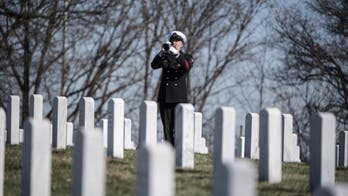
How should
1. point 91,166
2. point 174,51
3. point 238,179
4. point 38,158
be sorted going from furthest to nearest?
point 174,51
point 38,158
point 91,166
point 238,179

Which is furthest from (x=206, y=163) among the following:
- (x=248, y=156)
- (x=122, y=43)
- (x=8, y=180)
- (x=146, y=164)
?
(x=122, y=43)

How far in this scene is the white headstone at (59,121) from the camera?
1134 centimetres

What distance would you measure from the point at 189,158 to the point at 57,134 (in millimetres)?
3162

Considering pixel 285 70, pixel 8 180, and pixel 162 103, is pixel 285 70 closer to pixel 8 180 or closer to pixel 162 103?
pixel 162 103

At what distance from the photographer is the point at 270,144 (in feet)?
25.2

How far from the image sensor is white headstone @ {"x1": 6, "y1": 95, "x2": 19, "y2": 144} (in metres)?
12.0

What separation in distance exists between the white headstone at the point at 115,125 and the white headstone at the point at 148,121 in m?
0.78

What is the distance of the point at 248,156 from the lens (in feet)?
40.5

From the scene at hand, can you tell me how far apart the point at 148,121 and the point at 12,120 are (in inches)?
142

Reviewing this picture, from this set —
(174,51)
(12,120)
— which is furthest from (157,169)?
(12,120)

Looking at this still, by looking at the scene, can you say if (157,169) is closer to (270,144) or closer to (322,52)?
(270,144)

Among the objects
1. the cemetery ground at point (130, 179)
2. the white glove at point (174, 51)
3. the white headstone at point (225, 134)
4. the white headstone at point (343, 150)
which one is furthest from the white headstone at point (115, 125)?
the white headstone at point (343, 150)

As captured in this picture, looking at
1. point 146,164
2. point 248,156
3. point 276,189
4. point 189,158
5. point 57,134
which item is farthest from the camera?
point 248,156

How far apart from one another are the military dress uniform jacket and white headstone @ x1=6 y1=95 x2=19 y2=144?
94.5 inches
